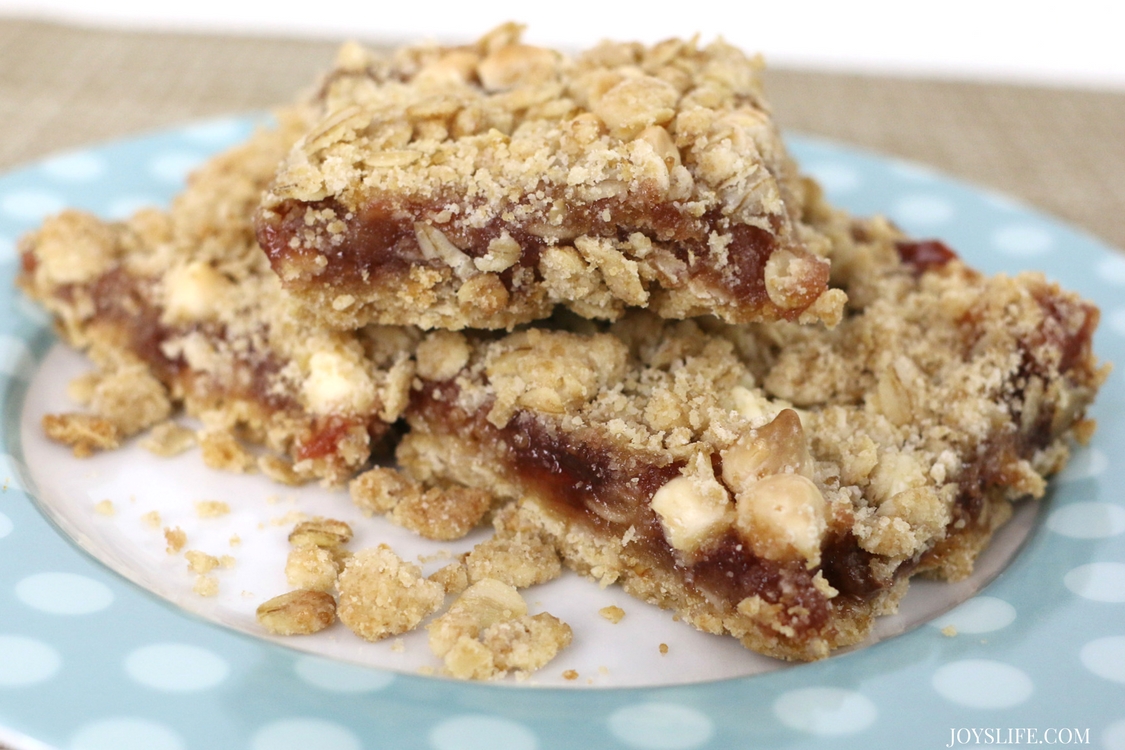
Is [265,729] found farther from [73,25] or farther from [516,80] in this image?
[73,25]

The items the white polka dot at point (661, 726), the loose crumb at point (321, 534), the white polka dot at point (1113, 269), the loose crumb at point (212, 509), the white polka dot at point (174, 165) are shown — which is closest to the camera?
the white polka dot at point (661, 726)

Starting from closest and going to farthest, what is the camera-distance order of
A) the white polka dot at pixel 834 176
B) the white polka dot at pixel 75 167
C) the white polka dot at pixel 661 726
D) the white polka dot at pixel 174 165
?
the white polka dot at pixel 661 726
the white polka dot at pixel 75 167
the white polka dot at pixel 174 165
the white polka dot at pixel 834 176

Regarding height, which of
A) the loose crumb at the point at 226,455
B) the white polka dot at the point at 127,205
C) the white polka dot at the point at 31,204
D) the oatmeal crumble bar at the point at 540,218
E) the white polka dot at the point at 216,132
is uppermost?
the white polka dot at the point at 216,132

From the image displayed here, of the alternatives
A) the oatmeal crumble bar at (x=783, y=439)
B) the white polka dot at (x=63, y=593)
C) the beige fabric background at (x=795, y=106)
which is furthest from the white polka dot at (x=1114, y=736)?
the beige fabric background at (x=795, y=106)

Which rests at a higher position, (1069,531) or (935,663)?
(1069,531)

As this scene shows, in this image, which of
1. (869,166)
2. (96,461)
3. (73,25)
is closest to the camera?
(96,461)

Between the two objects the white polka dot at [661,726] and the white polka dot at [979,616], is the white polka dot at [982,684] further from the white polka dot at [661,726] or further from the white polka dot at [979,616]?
the white polka dot at [661,726]

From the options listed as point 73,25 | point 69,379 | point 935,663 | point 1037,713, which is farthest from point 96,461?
point 73,25
